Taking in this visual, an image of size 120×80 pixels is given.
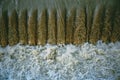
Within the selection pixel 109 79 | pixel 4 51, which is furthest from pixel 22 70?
pixel 109 79

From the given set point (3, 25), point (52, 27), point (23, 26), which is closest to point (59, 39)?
point (52, 27)

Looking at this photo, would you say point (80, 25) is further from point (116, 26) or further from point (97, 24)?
point (116, 26)

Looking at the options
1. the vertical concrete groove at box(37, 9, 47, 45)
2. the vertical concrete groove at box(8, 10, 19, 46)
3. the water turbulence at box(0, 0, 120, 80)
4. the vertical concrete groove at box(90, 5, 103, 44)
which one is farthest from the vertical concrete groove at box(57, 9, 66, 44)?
the vertical concrete groove at box(8, 10, 19, 46)

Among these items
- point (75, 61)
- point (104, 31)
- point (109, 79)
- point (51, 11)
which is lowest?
point (109, 79)

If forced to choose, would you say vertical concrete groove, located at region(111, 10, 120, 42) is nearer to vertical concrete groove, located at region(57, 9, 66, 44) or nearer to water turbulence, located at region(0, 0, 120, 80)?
water turbulence, located at region(0, 0, 120, 80)

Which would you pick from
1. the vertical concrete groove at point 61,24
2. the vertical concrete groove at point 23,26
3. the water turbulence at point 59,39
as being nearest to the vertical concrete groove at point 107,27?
the water turbulence at point 59,39

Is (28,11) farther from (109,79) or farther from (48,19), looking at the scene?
(109,79)

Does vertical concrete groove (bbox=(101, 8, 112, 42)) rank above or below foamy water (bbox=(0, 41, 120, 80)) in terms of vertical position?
above
